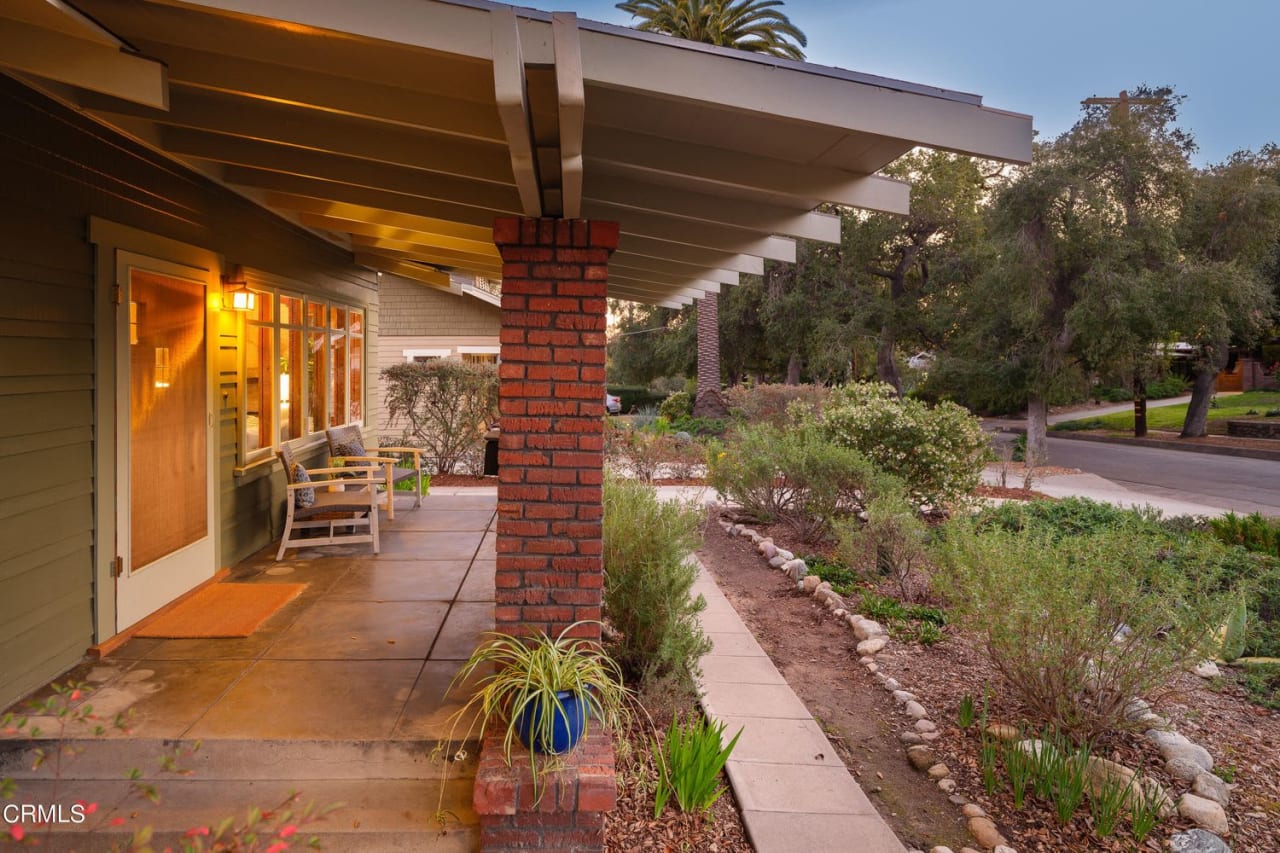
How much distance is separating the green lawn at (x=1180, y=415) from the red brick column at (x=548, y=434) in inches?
971

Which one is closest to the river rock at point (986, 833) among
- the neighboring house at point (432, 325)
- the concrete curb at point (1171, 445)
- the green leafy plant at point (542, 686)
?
the green leafy plant at point (542, 686)

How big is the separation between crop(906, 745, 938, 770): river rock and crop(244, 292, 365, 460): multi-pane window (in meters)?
4.90

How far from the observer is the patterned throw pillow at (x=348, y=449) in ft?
24.6

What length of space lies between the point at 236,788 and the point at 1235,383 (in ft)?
133

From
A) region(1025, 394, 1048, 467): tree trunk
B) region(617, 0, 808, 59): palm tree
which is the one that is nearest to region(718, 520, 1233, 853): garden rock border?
region(1025, 394, 1048, 467): tree trunk

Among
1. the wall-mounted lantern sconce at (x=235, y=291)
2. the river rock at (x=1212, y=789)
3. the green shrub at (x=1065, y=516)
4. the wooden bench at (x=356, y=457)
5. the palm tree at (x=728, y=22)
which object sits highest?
the palm tree at (x=728, y=22)

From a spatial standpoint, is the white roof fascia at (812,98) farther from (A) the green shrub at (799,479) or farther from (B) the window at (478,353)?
(B) the window at (478,353)

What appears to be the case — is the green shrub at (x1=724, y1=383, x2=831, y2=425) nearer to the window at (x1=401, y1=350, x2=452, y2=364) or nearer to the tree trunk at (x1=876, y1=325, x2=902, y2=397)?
the tree trunk at (x1=876, y1=325, x2=902, y2=397)

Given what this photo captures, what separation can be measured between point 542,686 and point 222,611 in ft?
9.20

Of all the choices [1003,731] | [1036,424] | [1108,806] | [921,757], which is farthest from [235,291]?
[1036,424]

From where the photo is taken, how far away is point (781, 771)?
3.34 metres

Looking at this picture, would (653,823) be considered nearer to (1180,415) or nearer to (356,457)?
(356,457)

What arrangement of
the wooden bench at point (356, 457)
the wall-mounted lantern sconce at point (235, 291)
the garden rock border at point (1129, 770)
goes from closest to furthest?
the garden rock border at point (1129, 770), the wall-mounted lantern sconce at point (235, 291), the wooden bench at point (356, 457)

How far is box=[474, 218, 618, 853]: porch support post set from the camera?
10.2ft
